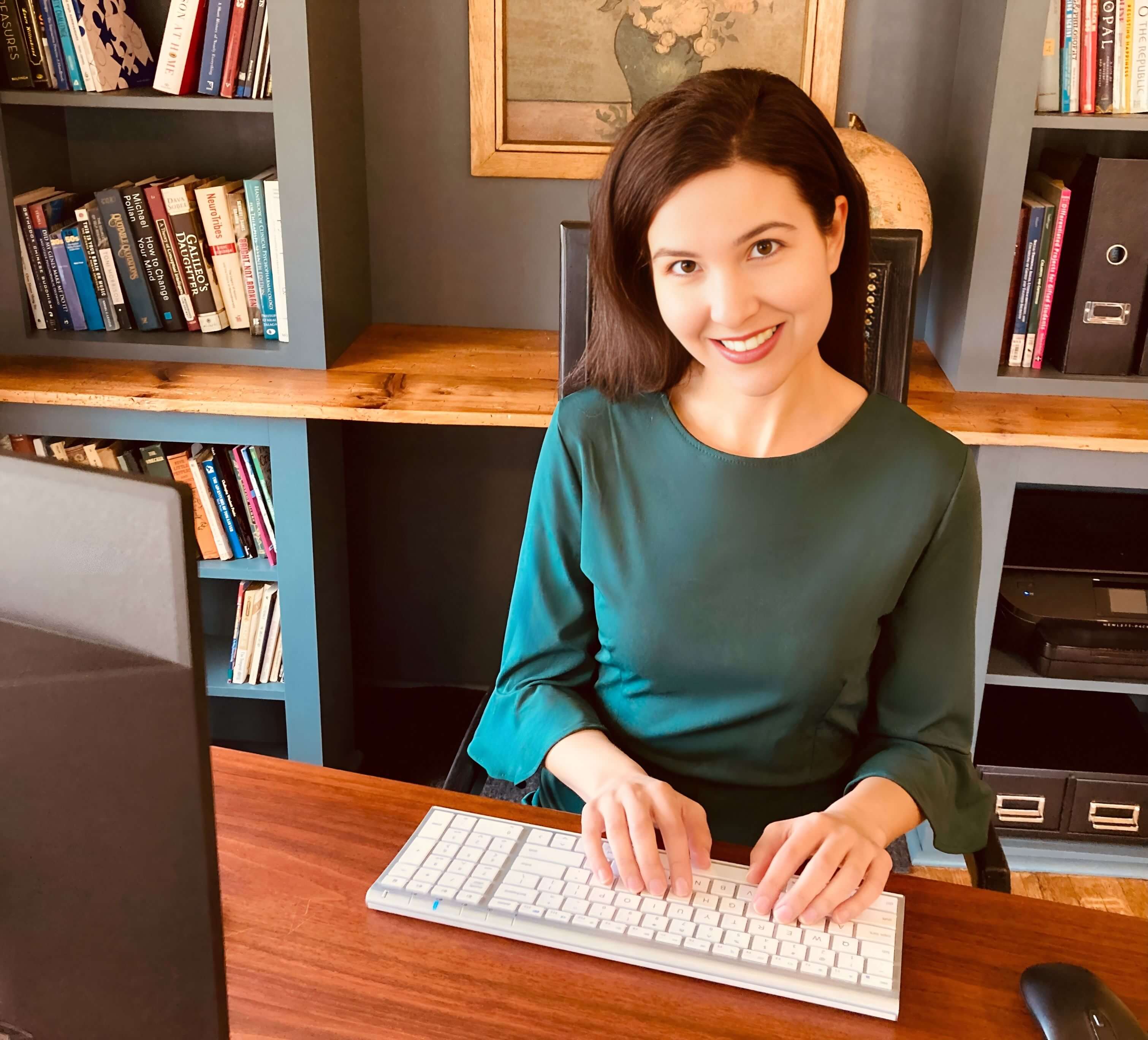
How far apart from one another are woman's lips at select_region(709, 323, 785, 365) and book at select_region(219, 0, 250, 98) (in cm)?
124

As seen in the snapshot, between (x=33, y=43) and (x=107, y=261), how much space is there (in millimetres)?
373

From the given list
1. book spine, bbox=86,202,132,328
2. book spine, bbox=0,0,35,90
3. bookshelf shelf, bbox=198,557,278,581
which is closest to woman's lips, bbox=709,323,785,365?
bookshelf shelf, bbox=198,557,278,581

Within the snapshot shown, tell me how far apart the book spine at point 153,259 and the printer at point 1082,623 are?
5.22 feet

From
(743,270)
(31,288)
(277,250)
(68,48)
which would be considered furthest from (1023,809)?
(68,48)

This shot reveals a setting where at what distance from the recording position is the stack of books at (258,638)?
80.9 inches

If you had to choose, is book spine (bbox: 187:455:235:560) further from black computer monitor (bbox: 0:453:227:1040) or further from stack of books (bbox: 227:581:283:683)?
black computer monitor (bbox: 0:453:227:1040)

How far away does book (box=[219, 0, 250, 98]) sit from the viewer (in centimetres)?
182

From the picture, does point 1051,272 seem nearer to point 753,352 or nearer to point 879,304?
point 879,304

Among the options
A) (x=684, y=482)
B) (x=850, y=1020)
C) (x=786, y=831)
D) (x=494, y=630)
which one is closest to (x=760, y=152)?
(x=684, y=482)

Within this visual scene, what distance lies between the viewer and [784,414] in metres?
1.12

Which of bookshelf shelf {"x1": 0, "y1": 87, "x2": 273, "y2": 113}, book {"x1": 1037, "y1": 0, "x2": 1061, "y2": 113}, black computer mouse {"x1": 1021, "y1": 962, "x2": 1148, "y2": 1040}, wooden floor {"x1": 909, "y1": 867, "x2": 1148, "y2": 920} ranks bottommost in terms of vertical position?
wooden floor {"x1": 909, "y1": 867, "x2": 1148, "y2": 920}

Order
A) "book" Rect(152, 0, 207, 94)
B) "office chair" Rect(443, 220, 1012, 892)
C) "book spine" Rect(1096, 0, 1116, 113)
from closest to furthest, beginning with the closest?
1. "office chair" Rect(443, 220, 1012, 892)
2. "book spine" Rect(1096, 0, 1116, 113)
3. "book" Rect(152, 0, 207, 94)

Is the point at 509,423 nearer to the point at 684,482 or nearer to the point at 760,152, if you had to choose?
the point at 684,482

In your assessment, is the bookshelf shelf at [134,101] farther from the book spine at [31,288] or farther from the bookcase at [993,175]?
the bookcase at [993,175]
